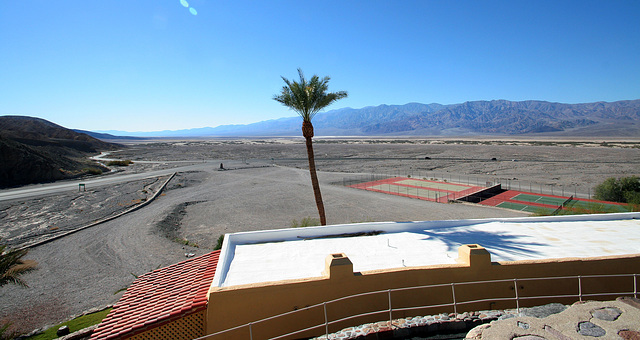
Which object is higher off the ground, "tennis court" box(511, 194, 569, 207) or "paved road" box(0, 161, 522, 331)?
"paved road" box(0, 161, 522, 331)

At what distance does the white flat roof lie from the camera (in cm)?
805

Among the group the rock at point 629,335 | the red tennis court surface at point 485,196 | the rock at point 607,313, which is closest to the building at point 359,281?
the rock at point 607,313

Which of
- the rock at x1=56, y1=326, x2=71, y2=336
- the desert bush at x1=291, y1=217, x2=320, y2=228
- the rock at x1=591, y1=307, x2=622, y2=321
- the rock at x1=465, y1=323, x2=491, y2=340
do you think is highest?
the rock at x1=465, y1=323, x2=491, y2=340

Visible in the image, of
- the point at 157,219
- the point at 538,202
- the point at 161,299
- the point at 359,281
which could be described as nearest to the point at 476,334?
the point at 359,281

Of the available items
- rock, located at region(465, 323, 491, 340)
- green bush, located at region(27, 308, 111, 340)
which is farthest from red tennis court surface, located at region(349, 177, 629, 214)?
green bush, located at region(27, 308, 111, 340)

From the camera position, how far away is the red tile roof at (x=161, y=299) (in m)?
6.80

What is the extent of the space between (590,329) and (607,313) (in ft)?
2.52

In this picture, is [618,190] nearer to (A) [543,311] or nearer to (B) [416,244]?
(B) [416,244]

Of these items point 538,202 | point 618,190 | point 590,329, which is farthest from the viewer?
point 538,202

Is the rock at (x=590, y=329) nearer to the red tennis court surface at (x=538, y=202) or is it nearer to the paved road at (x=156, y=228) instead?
the paved road at (x=156, y=228)

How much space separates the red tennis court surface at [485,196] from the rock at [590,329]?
18.9 meters

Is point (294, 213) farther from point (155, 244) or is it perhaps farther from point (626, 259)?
point (626, 259)

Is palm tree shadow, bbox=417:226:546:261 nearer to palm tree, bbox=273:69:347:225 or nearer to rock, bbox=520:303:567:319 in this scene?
rock, bbox=520:303:567:319

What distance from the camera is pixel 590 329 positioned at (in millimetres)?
4844
